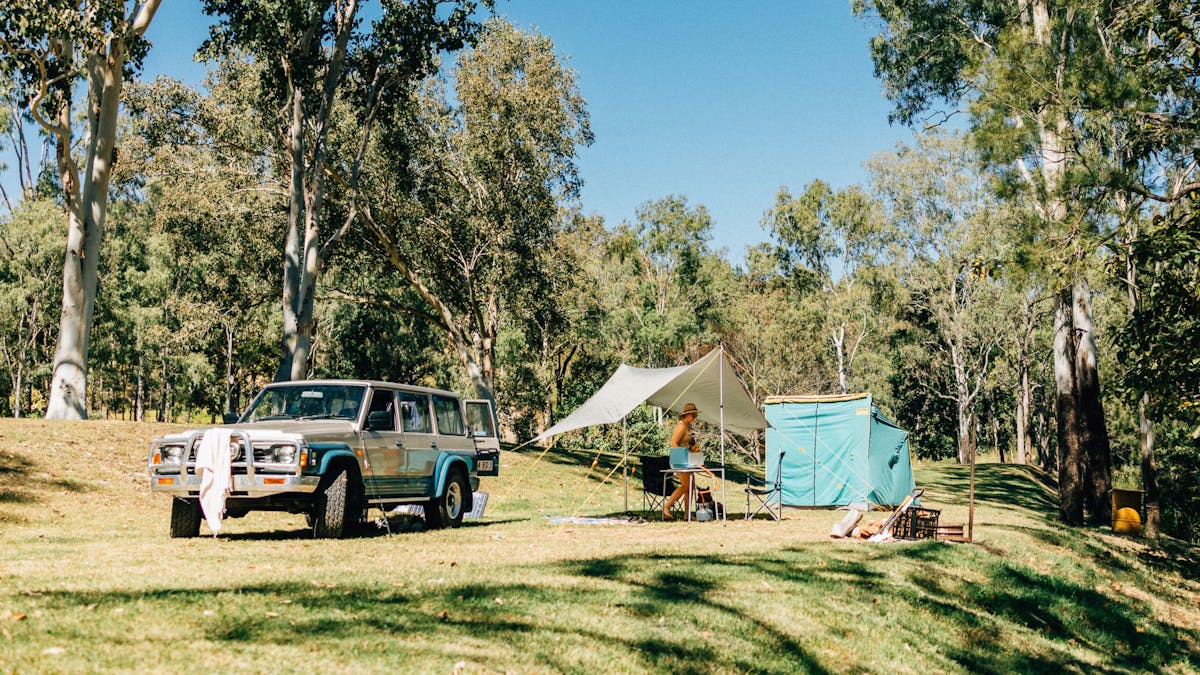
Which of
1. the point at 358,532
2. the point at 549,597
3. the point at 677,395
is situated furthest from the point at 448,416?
the point at 549,597

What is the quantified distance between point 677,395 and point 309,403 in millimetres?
7403

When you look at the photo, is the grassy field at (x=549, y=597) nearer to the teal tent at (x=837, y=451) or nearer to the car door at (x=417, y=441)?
the car door at (x=417, y=441)

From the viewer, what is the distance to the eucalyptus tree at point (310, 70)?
18656mm

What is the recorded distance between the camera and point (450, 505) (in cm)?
1241

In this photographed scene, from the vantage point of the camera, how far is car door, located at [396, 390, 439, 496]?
11227 mm

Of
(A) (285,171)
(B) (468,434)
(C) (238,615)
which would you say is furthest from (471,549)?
(A) (285,171)

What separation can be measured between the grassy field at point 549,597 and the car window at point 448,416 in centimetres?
147

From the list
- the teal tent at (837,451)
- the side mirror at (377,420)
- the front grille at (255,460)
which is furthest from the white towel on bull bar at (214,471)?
the teal tent at (837,451)

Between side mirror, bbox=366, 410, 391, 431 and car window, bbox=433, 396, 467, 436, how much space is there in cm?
135

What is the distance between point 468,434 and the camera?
13.0 meters

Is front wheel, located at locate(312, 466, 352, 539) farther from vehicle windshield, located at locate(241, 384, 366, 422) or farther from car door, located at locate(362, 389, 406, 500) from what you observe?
vehicle windshield, located at locate(241, 384, 366, 422)

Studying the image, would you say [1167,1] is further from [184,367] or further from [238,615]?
[184,367]

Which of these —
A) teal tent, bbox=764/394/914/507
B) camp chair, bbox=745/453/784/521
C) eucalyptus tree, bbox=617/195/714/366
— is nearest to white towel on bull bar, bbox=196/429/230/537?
camp chair, bbox=745/453/784/521

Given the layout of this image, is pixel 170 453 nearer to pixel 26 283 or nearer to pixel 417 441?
pixel 417 441
